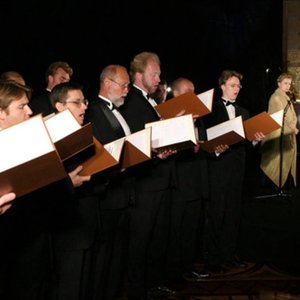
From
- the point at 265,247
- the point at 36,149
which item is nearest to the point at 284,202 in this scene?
the point at 265,247

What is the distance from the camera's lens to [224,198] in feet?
12.8

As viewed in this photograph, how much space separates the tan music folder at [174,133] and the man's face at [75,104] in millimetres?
475

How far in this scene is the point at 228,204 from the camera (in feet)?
12.8

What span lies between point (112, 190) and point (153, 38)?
20.3 ft

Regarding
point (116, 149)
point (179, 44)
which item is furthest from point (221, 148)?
point (179, 44)

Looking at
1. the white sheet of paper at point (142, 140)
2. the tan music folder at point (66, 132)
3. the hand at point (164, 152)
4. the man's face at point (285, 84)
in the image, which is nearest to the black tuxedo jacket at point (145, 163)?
the hand at point (164, 152)

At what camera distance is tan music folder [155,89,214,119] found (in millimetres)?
3080

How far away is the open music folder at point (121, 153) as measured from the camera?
2264 millimetres

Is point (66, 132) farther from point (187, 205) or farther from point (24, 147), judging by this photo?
point (187, 205)

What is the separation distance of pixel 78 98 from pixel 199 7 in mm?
7915

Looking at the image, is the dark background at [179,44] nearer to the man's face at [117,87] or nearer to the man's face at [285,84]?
the man's face at [285,84]

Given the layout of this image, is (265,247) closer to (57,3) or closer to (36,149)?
(36,149)

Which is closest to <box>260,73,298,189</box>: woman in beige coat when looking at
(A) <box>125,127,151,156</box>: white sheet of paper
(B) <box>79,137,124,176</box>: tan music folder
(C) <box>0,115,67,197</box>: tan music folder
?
(A) <box>125,127,151,156</box>: white sheet of paper

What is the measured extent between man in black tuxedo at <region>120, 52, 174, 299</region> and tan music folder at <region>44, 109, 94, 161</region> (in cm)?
104
